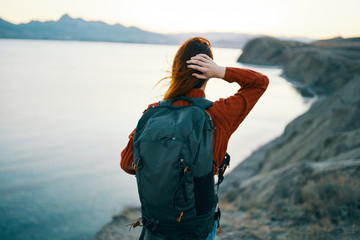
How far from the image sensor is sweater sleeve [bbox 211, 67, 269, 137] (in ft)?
5.63

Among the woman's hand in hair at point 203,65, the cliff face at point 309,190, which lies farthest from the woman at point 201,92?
the cliff face at point 309,190

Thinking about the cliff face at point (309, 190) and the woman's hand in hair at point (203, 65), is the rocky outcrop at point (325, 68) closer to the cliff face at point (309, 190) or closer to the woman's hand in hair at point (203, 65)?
the cliff face at point (309, 190)

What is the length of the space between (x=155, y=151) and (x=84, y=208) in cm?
852

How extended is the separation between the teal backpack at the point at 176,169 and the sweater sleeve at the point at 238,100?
115 mm

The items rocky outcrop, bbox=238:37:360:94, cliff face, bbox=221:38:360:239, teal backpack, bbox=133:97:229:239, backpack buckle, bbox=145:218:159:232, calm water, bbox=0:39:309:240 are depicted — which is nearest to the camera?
teal backpack, bbox=133:97:229:239

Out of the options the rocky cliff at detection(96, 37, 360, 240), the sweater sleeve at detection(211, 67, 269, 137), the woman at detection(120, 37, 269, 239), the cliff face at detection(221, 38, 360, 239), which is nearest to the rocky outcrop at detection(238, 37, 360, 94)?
the cliff face at detection(221, 38, 360, 239)

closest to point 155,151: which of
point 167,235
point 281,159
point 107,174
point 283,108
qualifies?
point 167,235

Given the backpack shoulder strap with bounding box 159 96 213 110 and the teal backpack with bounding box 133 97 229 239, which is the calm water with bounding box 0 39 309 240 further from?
the teal backpack with bounding box 133 97 229 239

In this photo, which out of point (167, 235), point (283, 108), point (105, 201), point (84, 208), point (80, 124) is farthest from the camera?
point (283, 108)

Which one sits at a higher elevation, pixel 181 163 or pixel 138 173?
pixel 181 163

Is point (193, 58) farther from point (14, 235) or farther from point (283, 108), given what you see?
point (283, 108)

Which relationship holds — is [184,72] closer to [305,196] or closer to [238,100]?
[238,100]

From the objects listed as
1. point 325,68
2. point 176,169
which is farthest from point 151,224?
point 325,68

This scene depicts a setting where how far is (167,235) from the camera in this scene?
65.4 inches
